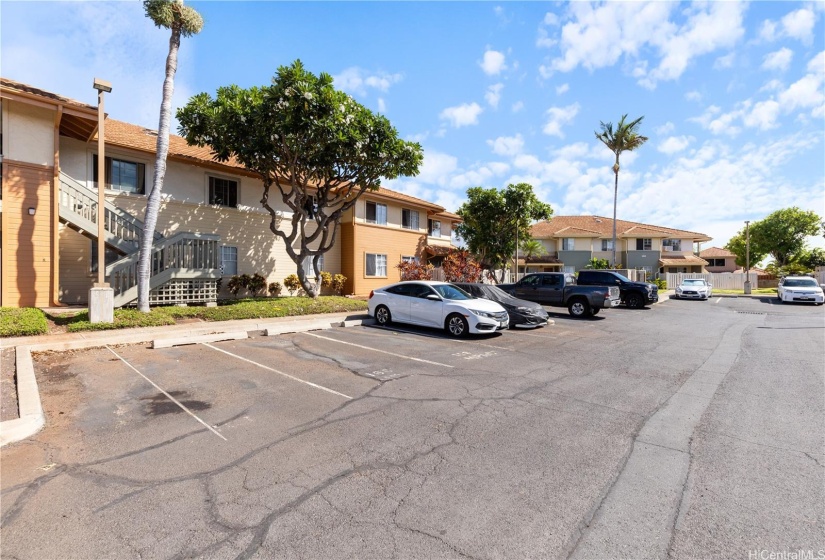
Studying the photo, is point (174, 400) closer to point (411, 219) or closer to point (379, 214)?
point (379, 214)

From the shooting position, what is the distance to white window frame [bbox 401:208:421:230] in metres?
25.4

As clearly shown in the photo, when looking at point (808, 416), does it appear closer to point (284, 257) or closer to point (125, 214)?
point (125, 214)

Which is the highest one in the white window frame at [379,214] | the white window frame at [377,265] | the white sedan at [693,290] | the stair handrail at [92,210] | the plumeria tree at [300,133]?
the plumeria tree at [300,133]

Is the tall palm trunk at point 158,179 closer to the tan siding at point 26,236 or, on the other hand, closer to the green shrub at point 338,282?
the tan siding at point 26,236

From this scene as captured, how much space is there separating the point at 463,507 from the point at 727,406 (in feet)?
15.5

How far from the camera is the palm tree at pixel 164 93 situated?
39.7 feet

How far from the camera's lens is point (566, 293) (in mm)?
17078

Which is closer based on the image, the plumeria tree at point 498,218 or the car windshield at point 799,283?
the car windshield at point 799,283

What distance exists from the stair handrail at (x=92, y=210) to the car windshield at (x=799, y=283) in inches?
1341

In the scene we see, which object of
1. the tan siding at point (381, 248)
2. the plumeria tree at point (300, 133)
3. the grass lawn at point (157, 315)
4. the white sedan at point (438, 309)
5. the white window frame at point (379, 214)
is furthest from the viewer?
the white window frame at point (379, 214)

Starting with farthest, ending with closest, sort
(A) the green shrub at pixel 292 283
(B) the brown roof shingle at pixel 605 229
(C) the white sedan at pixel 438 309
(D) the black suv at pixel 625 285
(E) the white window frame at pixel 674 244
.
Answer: (E) the white window frame at pixel 674 244 < (B) the brown roof shingle at pixel 605 229 < (D) the black suv at pixel 625 285 < (A) the green shrub at pixel 292 283 < (C) the white sedan at pixel 438 309

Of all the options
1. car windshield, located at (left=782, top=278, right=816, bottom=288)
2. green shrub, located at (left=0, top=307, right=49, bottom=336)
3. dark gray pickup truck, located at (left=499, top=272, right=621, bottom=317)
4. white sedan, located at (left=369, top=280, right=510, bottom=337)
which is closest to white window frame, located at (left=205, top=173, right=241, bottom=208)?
green shrub, located at (left=0, top=307, right=49, bottom=336)

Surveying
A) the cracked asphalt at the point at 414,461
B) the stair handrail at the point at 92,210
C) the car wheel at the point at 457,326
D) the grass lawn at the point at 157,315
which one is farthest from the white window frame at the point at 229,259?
the car wheel at the point at 457,326

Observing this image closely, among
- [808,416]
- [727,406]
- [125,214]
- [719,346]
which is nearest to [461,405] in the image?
[727,406]
